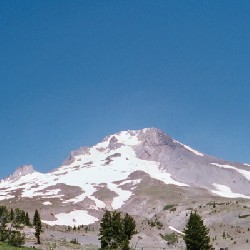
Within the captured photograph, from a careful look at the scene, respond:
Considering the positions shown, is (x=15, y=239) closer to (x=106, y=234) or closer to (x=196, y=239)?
(x=106, y=234)

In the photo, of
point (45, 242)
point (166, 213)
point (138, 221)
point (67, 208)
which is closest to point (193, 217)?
point (45, 242)

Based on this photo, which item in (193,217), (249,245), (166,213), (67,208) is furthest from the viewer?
(67,208)

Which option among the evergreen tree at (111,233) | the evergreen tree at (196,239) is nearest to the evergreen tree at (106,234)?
the evergreen tree at (111,233)

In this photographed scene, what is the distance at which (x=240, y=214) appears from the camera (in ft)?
342

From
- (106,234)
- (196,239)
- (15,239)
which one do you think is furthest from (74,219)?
(196,239)

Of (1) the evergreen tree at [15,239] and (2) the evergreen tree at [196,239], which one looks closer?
(1) the evergreen tree at [15,239]

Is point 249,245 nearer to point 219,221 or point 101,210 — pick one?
point 219,221

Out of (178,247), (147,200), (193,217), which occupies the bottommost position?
(178,247)

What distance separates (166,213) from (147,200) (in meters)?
33.3

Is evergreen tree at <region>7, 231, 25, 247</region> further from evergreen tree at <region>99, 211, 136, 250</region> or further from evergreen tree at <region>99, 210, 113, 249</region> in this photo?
evergreen tree at <region>99, 211, 136, 250</region>

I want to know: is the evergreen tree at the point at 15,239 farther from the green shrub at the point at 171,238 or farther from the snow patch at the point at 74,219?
the snow patch at the point at 74,219

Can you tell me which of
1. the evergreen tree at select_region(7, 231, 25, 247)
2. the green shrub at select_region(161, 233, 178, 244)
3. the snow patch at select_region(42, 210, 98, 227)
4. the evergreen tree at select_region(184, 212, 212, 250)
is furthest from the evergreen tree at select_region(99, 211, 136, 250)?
the snow patch at select_region(42, 210, 98, 227)

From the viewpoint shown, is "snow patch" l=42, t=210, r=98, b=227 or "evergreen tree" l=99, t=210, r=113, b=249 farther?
"snow patch" l=42, t=210, r=98, b=227

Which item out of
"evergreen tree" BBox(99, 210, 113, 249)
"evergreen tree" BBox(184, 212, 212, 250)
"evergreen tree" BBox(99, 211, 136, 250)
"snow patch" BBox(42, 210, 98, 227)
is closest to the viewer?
"evergreen tree" BBox(184, 212, 212, 250)
